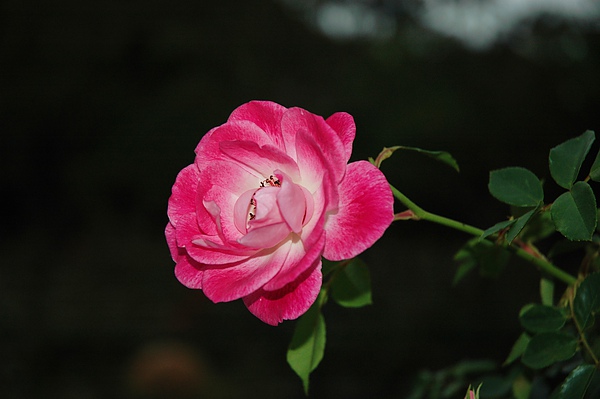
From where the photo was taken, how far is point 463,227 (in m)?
0.43

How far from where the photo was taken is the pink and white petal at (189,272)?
0.43 metres

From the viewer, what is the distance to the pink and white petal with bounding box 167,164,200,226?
1.47 feet

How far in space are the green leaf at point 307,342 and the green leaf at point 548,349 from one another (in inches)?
6.5

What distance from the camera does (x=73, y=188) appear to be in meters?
3.40

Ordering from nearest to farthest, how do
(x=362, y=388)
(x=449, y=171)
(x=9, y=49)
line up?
1. (x=362, y=388)
2. (x=449, y=171)
3. (x=9, y=49)

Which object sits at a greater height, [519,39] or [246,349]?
[519,39]

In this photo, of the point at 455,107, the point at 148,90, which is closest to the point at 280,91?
the point at 148,90

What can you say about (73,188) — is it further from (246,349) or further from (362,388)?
(362,388)

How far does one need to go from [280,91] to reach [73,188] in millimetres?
1349

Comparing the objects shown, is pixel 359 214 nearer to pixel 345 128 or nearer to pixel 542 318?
pixel 345 128

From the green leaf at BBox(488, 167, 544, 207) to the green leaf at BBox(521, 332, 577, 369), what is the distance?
0.36ft

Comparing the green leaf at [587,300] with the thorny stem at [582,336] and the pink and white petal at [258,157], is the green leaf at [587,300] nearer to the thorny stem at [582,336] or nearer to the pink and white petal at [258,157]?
the thorny stem at [582,336]

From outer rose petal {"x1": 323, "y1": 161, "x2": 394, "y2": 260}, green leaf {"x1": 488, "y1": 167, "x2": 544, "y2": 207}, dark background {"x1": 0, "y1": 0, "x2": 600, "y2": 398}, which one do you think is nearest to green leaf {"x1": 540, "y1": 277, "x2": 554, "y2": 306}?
green leaf {"x1": 488, "y1": 167, "x2": 544, "y2": 207}

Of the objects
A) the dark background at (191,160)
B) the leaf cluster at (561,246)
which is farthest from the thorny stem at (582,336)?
the dark background at (191,160)
